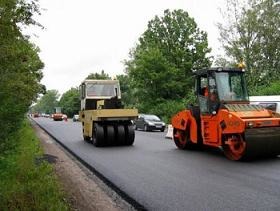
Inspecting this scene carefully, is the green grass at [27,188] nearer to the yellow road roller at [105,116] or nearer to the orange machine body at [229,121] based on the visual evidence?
the orange machine body at [229,121]

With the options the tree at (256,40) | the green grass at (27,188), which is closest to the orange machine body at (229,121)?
the green grass at (27,188)

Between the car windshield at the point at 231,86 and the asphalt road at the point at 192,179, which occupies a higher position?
the car windshield at the point at 231,86

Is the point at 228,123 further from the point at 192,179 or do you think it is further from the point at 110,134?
the point at 110,134

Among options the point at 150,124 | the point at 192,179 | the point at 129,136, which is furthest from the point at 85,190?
the point at 150,124

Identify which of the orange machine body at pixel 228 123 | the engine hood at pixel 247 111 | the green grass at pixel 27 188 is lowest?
the green grass at pixel 27 188

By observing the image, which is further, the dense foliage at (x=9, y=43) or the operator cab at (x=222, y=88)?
the operator cab at (x=222, y=88)

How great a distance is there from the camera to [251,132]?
13062 millimetres

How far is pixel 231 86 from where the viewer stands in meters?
15.1

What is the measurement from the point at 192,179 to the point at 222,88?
4964mm

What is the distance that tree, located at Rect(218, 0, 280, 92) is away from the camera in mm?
42344

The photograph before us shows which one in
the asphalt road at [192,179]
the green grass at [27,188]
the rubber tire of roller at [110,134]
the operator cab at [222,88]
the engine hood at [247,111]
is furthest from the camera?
the rubber tire of roller at [110,134]

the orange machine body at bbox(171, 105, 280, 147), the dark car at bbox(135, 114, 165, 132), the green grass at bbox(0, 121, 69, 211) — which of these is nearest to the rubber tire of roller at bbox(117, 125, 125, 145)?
the orange machine body at bbox(171, 105, 280, 147)

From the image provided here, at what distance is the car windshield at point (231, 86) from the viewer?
48.8 feet

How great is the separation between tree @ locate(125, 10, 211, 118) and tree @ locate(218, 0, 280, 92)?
9427 millimetres
